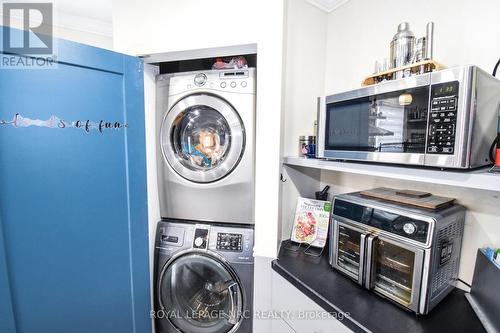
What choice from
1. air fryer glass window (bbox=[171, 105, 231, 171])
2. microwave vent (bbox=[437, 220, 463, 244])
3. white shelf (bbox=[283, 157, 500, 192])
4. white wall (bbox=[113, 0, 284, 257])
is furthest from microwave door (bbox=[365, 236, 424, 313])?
air fryer glass window (bbox=[171, 105, 231, 171])

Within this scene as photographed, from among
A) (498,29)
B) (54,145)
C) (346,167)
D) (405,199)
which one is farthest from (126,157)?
(498,29)

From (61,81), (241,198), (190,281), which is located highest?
(61,81)

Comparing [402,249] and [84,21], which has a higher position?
[84,21]

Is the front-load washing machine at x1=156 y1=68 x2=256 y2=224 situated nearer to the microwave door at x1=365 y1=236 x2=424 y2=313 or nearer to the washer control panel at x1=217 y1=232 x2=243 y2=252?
the washer control panel at x1=217 y1=232 x2=243 y2=252

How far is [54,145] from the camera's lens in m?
1.08

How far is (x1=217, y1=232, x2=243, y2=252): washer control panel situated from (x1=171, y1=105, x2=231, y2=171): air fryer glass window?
45 centimetres

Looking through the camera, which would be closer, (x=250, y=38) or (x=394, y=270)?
(x=394, y=270)

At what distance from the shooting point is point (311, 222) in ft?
4.53

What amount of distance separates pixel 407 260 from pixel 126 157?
1.48 m

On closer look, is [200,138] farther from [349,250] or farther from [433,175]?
[433,175]

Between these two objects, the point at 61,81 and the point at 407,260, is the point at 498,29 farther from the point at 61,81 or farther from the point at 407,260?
the point at 61,81

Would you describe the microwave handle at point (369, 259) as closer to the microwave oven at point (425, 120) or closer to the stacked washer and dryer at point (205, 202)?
the microwave oven at point (425, 120)

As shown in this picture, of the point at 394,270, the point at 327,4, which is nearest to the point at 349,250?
the point at 394,270

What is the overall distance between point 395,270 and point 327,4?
1599mm
